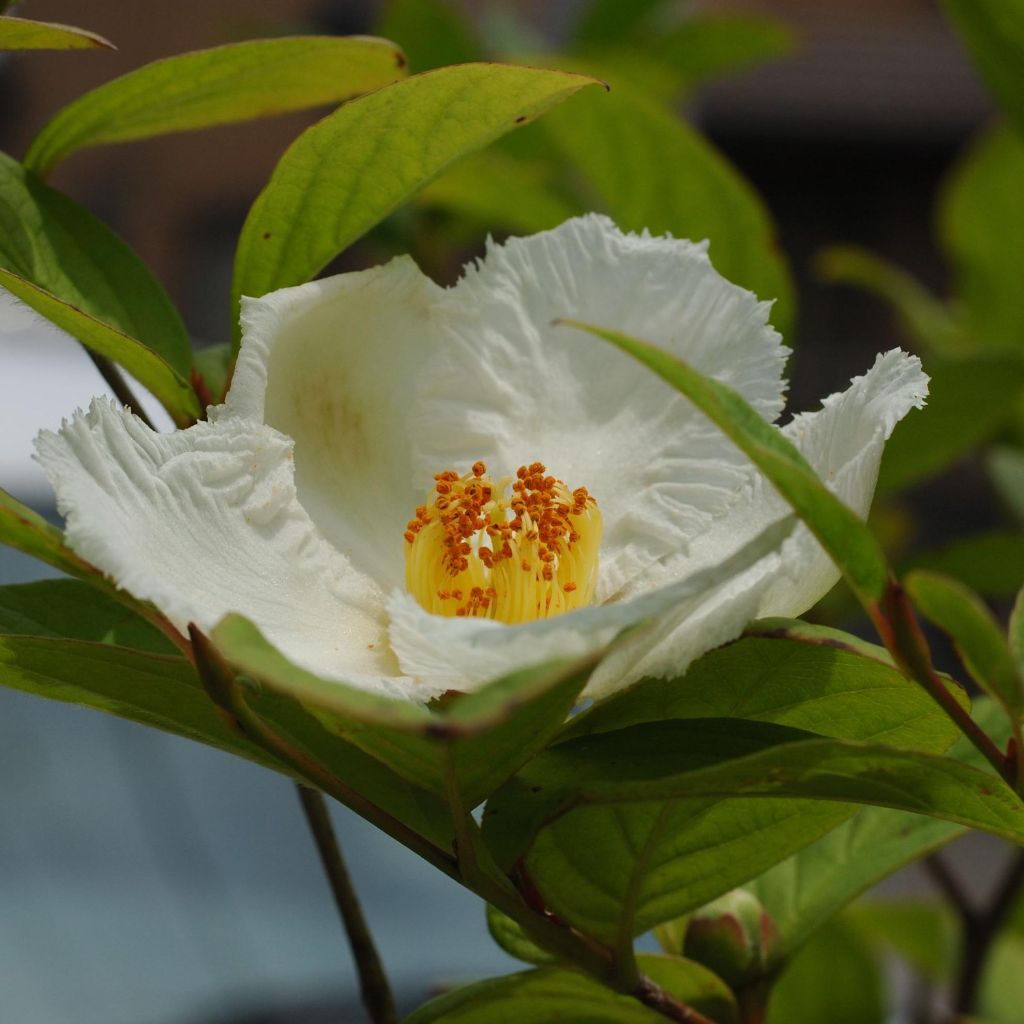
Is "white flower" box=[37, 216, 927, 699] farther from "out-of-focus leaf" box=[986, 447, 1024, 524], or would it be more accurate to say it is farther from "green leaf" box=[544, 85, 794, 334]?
"out-of-focus leaf" box=[986, 447, 1024, 524]

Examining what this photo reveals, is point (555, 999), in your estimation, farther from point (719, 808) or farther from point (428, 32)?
point (428, 32)

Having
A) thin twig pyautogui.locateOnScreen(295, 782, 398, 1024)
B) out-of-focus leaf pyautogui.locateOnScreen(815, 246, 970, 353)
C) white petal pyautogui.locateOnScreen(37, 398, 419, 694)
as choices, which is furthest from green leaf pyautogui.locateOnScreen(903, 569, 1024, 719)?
out-of-focus leaf pyautogui.locateOnScreen(815, 246, 970, 353)

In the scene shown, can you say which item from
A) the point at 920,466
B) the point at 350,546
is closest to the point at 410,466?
Result: the point at 350,546

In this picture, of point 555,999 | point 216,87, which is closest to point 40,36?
point 216,87

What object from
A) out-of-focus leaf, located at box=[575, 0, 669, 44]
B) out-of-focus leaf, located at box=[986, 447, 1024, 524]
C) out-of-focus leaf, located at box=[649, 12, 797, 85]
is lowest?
out-of-focus leaf, located at box=[986, 447, 1024, 524]

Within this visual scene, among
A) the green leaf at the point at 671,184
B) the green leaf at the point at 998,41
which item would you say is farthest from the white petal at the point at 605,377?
the green leaf at the point at 998,41

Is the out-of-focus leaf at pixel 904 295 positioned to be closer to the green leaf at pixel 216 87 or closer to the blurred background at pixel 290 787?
the blurred background at pixel 290 787
